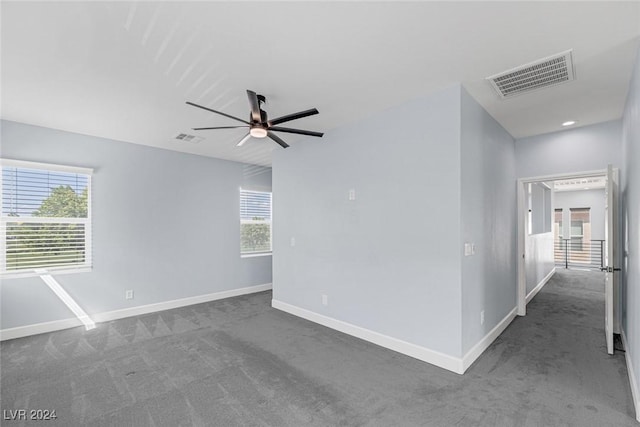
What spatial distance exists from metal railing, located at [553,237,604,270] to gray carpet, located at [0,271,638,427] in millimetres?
6559

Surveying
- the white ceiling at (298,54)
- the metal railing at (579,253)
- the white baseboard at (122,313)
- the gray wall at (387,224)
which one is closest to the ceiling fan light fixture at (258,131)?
the white ceiling at (298,54)

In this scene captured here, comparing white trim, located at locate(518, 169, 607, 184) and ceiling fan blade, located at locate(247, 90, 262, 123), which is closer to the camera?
ceiling fan blade, located at locate(247, 90, 262, 123)

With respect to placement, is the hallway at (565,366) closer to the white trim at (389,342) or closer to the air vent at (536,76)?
the white trim at (389,342)

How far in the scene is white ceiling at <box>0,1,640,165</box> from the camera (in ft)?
5.87

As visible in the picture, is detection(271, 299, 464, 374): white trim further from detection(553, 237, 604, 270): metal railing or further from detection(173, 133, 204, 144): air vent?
detection(553, 237, 604, 270): metal railing

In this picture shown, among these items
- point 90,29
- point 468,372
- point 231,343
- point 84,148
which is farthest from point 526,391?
point 84,148

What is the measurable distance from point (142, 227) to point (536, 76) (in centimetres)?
531

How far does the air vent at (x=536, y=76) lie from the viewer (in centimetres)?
230

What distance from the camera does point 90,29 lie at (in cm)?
194

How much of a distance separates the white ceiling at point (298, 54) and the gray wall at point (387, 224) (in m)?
0.39

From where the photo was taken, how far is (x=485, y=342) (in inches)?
123

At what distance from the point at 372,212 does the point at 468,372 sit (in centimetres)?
181

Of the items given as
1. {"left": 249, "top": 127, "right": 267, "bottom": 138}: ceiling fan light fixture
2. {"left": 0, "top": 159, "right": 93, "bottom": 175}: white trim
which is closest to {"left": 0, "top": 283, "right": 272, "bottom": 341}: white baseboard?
{"left": 0, "top": 159, "right": 93, "bottom": 175}: white trim

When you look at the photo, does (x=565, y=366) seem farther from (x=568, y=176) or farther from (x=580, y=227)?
(x=580, y=227)
